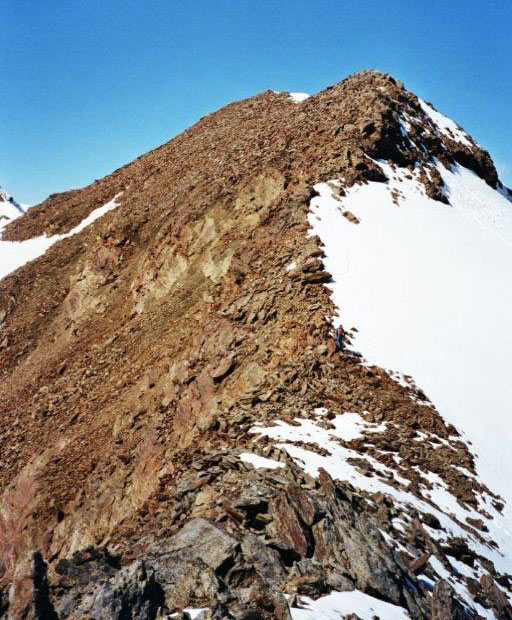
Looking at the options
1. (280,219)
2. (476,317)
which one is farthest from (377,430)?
(280,219)

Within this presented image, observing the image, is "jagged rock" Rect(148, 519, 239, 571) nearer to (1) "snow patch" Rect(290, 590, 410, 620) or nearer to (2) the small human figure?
(1) "snow patch" Rect(290, 590, 410, 620)

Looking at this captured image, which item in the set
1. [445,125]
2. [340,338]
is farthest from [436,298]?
[445,125]

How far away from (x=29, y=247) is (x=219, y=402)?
46.5m

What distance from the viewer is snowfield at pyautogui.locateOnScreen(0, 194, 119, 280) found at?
5728 cm

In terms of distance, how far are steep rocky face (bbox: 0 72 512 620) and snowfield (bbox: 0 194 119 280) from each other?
153cm

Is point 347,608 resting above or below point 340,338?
below

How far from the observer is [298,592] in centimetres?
1061

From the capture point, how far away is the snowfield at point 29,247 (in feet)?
188

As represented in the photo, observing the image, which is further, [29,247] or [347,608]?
[29,247]

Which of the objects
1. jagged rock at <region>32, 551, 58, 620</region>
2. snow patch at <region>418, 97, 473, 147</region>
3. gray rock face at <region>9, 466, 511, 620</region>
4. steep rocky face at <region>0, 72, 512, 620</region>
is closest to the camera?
gray rock face at <region>9, 466, 511, 620</region>

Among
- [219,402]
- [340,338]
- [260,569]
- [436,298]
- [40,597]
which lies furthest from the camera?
[436,298]

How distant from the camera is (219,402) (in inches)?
958

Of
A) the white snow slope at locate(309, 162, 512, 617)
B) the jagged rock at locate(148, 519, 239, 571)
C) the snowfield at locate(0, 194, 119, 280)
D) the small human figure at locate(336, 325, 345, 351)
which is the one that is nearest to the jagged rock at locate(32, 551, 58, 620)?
the jagged rock at locate(148, 519, 239, 571)

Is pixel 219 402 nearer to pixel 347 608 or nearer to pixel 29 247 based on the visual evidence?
pixel 347 608
